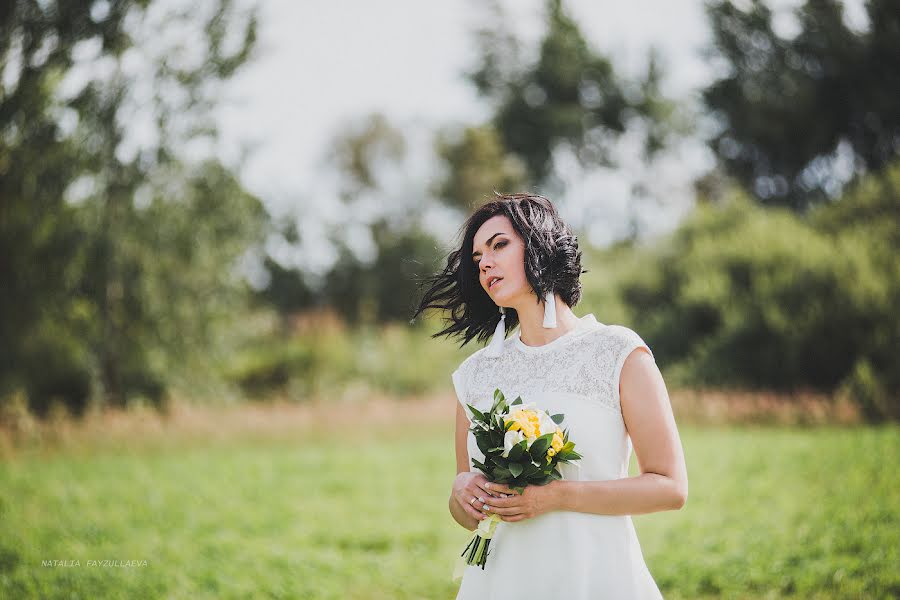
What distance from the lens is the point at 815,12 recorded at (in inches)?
1094

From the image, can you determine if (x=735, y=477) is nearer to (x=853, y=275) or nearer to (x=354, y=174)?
(x=853, y=275)

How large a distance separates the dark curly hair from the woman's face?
29 mm

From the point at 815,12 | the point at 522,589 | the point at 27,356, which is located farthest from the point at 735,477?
the point at 815,12

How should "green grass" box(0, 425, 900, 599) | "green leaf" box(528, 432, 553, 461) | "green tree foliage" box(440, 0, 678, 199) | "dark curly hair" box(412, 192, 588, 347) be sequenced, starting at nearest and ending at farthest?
1. "green leaf" box(528, 432, 553, 461)
2. "dark curly hair" box(412, 192, 588, 347)
3. "green grass" box(0, 425, 900, 599)
4. "green tree foliage" box(440, 0, 678, 199)

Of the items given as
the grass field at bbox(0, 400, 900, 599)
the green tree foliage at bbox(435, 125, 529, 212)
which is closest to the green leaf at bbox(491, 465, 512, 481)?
the grass field at bbox(0, 400, 900, 599)

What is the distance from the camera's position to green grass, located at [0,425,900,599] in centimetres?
575

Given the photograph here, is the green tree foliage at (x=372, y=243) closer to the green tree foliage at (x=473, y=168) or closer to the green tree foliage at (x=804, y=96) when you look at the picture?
the green tree foliage at (x=473, y=168)

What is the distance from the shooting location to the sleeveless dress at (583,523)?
245cm

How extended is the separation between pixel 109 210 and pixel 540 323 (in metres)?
13.3

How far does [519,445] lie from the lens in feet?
7.41

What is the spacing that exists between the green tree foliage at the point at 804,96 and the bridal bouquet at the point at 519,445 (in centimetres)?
2917

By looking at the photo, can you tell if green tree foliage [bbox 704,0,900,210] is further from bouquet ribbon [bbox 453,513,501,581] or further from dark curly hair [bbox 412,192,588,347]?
bouquet ribbon [bbox 453,513,501,581]

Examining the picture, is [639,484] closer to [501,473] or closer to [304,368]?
[501,473]

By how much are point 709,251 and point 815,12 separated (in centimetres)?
1570
